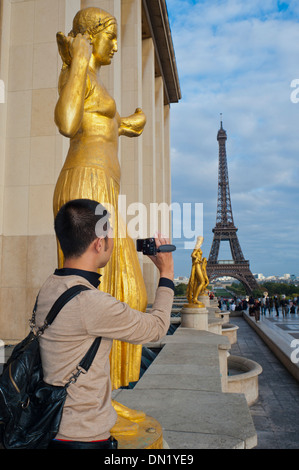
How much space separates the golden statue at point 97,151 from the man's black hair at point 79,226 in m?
1.07

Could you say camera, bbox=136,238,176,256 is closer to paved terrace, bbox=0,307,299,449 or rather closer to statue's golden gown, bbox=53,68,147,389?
statue's golden gown, bbox=53,68,147,389

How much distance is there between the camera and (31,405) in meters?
1.27

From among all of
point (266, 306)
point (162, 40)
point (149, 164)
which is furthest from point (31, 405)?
point (266, 306)

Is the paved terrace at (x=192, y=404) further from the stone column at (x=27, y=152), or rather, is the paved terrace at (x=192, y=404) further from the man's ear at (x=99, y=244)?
the stone column at (x=27, y=152)

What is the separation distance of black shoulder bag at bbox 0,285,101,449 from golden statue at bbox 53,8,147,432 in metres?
1.17

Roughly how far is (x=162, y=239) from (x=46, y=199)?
6.20m

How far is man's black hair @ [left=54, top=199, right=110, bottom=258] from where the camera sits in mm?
1398

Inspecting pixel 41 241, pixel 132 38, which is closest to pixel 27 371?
pixel 41 241

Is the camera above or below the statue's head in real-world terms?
below

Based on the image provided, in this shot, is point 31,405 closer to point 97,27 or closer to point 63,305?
point 63,305

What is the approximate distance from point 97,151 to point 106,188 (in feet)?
0.95

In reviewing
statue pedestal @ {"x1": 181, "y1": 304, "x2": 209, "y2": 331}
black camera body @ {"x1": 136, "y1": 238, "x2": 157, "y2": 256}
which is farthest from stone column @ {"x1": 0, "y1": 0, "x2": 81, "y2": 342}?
black camera body @ {"x1": 136, "y1": 238, "x2": 157, "y2": 256}

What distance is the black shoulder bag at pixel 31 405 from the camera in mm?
1247

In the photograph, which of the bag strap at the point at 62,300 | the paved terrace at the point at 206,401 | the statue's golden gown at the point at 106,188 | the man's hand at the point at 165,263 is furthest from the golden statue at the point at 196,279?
the bag strap at the point at 62,300
